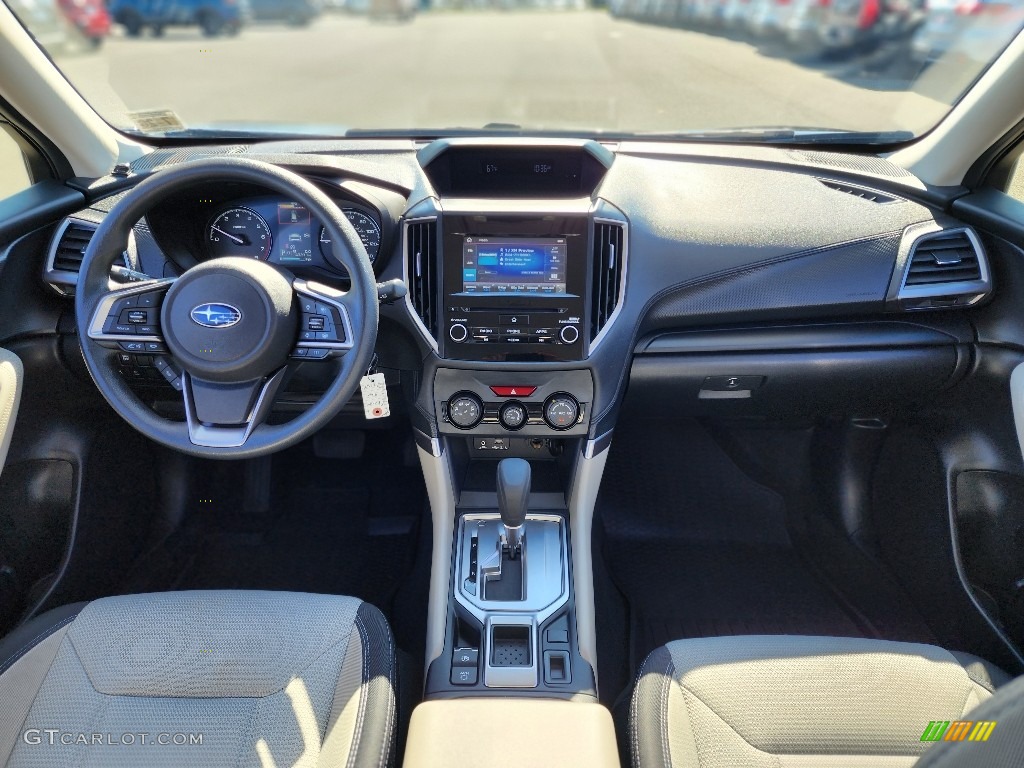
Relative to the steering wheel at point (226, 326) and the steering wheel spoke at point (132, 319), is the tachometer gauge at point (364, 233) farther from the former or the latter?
the steering wheel spoke at point (132, 319)

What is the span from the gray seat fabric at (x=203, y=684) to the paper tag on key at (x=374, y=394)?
18.4 inches

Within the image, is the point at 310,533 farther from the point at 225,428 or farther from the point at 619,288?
the point at 619,288

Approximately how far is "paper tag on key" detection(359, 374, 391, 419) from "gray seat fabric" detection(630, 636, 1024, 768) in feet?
2.89

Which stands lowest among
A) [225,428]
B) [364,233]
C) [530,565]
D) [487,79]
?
[530,565]

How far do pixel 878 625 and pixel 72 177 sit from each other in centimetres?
290

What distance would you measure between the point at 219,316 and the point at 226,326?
0.09ft

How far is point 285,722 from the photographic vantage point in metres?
1.50

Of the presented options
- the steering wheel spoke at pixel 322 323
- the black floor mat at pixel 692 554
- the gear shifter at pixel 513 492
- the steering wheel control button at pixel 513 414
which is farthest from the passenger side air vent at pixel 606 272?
the black floor mat at pixel 692 554

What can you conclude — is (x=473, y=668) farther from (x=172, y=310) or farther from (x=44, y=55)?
(x=44, y=55)

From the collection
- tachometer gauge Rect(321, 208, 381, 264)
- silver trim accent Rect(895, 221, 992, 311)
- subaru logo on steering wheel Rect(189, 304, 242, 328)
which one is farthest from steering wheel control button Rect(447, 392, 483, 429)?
silver trim accent Rect(895, 221, 992, 311)

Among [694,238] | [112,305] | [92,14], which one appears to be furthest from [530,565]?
[92,14]

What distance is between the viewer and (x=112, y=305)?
165 centimetres

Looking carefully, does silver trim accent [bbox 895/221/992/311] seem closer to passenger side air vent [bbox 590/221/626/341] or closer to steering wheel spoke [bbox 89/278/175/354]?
passenger side air vent [bbox 590/221/626/341]

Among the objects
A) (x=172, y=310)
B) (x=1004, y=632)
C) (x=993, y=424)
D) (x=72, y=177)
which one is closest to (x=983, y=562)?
(x=1004, y=632)
